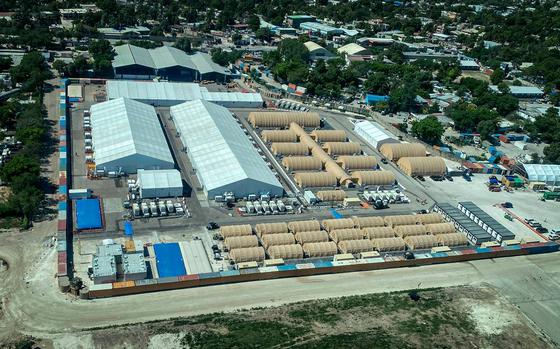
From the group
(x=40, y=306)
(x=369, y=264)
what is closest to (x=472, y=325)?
(x=369, y=264)

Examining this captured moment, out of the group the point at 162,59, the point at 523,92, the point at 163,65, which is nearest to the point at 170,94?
the point at 163,65

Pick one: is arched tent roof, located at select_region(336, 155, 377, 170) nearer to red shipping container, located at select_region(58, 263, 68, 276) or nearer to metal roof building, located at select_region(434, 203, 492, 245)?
metal roof building, located at select_region(434, 203, 492, 245)

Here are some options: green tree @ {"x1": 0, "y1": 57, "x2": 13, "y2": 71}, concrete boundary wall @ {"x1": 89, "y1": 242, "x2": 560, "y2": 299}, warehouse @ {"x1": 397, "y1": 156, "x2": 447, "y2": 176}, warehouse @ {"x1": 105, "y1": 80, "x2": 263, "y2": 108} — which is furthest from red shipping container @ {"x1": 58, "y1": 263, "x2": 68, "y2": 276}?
green tree @ {"x1": 0, "y1": 57, "x2": 13, "y2": 71}

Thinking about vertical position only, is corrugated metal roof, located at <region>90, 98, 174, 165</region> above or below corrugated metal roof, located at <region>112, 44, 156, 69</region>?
below

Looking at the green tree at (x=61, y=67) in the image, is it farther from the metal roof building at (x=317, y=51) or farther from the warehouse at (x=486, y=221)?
the warehouse at (x=486, y=221)

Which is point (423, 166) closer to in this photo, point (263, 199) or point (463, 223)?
point (463, 223)

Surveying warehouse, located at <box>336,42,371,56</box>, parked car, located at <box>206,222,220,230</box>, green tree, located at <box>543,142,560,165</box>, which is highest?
warehouse, located at <box>336,42,371,56</box>

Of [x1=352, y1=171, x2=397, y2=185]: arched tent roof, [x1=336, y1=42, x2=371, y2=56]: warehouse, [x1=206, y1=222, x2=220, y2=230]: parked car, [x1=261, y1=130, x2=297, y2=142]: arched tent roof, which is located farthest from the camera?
[x1=336, y1=42, x2=371, y2=56]: warehouse
